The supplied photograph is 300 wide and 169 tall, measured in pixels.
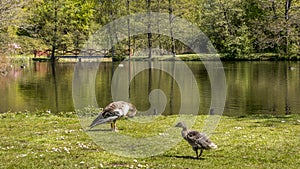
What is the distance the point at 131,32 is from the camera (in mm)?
81500

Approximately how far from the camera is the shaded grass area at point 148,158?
11.4 metres

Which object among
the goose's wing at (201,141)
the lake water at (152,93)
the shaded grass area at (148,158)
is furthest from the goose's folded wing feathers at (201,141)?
the lake water at (152,93)

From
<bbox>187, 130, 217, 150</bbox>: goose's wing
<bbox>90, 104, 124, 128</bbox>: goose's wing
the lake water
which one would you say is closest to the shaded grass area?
<bbox>187, 130, 217, 150</bbox>: goose's wing

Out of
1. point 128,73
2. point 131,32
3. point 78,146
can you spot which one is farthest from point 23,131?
point 131,32

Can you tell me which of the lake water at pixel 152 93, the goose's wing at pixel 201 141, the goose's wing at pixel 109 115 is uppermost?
the goose's wing at pixel 109 115

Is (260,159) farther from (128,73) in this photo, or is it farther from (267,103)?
(128,73)

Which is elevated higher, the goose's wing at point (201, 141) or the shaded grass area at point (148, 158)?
the goose's wing at point (201, 141)

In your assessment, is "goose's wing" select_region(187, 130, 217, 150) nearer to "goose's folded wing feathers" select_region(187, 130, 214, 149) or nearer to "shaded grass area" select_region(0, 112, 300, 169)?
"goose's folded wing feathers" select_region(187, 130, 214, 149)

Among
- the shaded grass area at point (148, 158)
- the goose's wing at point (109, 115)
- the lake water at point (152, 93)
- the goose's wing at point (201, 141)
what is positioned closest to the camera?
the shaded grass area at point (148, 158)

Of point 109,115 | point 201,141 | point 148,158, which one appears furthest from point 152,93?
point 201,141

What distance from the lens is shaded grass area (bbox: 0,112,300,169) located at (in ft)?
37.4

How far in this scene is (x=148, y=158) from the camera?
40.3 feet

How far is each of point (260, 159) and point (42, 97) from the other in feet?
93.5

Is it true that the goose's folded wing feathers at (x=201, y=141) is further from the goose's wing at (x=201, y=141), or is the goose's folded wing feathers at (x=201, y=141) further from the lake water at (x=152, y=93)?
the lake water at (x=152, y=93)
